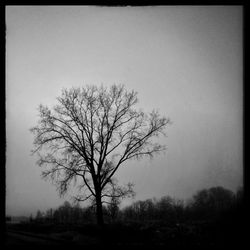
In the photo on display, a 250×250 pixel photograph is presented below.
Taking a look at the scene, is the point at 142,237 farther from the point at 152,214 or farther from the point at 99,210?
the point at 152,214

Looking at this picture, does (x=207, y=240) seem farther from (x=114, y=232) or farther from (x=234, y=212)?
(x=114, y=232)

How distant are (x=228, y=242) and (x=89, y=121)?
13.4m

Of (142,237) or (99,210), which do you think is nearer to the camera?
(142,237)

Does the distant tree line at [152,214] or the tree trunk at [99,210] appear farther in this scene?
the tree trunk at [99,210]

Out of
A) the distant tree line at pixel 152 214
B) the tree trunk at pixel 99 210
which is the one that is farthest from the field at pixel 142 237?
the tree trunk at pixel 99 210

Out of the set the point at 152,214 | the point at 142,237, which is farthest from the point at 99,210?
the point at 152,214

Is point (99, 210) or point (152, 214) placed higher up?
point (99, 210)

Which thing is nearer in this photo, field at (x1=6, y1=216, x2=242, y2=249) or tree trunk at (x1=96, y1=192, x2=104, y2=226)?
field at (x1=6, y1=216, x2=242, y2=249)

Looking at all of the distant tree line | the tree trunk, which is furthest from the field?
the tree trunk

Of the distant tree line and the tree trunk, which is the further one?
the tree trunk

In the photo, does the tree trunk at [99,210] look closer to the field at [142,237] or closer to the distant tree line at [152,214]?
the distant tree line at [152,214]

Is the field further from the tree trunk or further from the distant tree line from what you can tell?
the tree trunk
